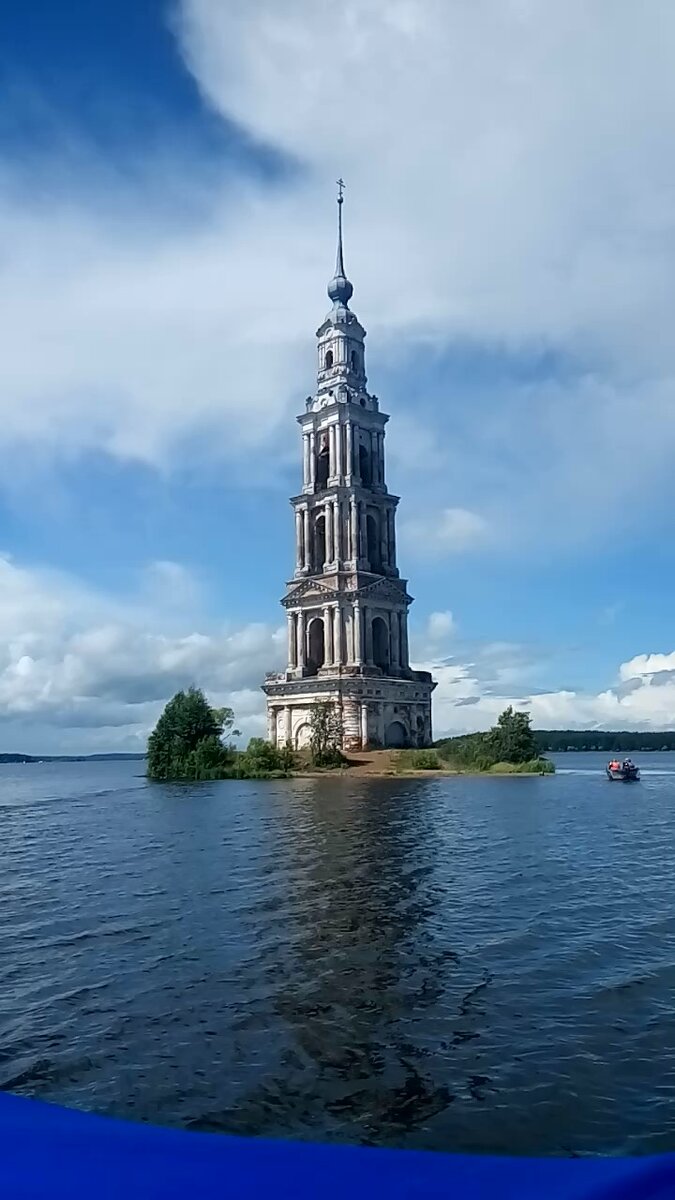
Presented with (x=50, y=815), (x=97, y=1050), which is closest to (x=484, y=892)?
(x=97, y=1050)

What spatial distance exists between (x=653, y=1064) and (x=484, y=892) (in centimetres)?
1355

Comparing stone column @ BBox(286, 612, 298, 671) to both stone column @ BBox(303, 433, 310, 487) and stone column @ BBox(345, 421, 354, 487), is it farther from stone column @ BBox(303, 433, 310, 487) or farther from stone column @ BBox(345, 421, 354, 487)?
stone column @ BBox(345, 421, 354, 487)

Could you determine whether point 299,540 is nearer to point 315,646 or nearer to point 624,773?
point 315,646

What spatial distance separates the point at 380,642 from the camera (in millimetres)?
119125

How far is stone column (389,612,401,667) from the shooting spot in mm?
116562

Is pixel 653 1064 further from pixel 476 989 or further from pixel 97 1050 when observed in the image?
pixel 97 1050

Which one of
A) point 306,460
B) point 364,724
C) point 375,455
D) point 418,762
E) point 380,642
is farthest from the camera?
point 375,455

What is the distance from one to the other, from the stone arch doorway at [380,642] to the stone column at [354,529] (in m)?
9.30

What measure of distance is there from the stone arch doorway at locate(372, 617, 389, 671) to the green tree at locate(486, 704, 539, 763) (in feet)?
78.9

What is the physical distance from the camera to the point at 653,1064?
41.0 feet

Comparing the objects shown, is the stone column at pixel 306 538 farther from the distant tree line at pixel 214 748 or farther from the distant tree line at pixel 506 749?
the distant tree line at pixel 506 749

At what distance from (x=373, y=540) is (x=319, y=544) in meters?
7.70

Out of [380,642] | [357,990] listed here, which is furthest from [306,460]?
[357,990]

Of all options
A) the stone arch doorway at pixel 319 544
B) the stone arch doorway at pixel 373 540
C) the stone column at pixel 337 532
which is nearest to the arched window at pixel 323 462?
the stone arch doorway at pixel 319 544
